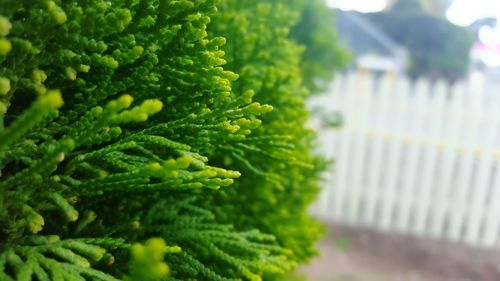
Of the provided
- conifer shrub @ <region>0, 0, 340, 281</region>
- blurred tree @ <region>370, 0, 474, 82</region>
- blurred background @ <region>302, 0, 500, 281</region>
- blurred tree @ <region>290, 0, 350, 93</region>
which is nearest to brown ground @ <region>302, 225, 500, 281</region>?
blurred background @ <region>302, 0, 500, 281</region>

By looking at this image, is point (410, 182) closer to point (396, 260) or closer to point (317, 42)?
point (396, 260)

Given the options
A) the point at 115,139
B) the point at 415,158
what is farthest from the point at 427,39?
the point at 115,139

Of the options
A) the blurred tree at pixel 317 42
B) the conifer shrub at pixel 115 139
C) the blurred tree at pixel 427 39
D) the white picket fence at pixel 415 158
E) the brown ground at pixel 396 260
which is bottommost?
the brown ground at pixel 396 260

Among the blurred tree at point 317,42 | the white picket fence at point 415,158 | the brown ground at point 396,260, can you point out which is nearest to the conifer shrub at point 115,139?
the blurred tree at point 317,42

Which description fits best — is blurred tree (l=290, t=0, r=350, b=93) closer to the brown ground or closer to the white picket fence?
the white picket fence

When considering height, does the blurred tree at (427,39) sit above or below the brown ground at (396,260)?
above

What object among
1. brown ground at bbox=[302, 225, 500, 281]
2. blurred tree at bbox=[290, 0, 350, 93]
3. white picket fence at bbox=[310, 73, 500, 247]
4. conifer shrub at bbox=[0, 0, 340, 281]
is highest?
blurred tree at bbox=[290, 0, 350, 93]

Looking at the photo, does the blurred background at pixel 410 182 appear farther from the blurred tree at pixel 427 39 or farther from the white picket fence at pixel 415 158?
the blurred tree at pixel 427 39
